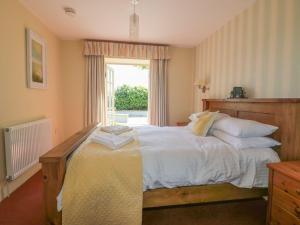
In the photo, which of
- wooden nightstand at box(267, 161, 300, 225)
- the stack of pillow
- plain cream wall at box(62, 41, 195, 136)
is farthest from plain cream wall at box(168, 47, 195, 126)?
wooden nightstand at box(267, 161, 300, 225)

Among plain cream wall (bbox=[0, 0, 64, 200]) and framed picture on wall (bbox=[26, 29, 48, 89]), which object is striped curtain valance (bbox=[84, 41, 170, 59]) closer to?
plain cream wall (bbox=[0, 0, 64, 200])

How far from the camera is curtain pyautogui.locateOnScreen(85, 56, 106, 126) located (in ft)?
13.6

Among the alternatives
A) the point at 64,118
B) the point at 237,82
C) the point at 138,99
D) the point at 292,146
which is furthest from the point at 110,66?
the point at 292,146

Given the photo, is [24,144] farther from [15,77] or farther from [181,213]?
[181,213]

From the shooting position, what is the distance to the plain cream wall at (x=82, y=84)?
414 centimetres

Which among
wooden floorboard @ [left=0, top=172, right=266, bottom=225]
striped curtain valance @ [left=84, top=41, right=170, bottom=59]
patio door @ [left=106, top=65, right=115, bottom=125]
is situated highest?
striped curtain valance @ [left=84, top=41, right=170, bottom=59]

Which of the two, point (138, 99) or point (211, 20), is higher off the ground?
point (211, 20)

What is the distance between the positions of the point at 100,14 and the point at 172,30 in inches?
51.6

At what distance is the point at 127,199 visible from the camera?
5.07ft

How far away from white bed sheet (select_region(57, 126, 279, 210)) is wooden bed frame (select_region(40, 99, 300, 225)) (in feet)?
0.27

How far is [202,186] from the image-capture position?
180cm

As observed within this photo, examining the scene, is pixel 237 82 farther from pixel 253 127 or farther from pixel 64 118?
pixel 64 118

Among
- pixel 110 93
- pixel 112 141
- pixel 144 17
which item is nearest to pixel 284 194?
pixel 112 141

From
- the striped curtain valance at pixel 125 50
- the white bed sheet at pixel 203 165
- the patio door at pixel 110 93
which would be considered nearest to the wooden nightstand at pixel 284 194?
the white bed sheet at pixel 203 165
